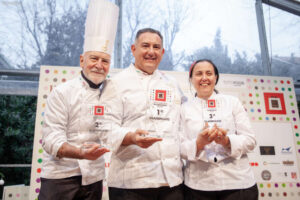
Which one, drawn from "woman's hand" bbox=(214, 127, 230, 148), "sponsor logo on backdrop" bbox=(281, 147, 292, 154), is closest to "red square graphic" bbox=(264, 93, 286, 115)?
"sponsor logo on backdrop" bbox=(281, 147, 292, 154)

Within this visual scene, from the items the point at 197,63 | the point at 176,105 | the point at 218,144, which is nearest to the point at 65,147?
the point at 176,105

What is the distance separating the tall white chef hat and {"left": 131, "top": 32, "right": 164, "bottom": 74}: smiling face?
0.64 ft

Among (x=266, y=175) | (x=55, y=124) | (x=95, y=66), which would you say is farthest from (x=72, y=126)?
(x=266, y=175)

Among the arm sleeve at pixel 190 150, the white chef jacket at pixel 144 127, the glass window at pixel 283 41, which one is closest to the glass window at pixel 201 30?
the glass window at pixel 283 41

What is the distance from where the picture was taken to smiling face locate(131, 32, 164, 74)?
123 cm

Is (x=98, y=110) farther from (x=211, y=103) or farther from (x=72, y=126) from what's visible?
(x=211, y=103)

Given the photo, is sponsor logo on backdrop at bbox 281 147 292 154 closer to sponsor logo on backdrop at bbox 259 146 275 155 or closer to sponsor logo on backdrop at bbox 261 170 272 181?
sponsor logo on backdrop at bbox 259 146 275 155

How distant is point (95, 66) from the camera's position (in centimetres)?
120

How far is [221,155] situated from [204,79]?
471mm

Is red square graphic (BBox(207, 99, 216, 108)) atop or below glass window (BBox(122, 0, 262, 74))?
below

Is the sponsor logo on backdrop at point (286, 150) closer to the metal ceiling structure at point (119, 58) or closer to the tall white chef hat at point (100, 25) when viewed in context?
the metal ceiling structure at point (119, 58)

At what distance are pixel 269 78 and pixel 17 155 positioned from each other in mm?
4319

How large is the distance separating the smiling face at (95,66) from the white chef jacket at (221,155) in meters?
0.57

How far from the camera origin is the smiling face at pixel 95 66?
3.93 feet
